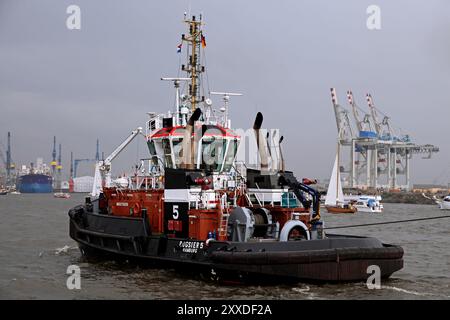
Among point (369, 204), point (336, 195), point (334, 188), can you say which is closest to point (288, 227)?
point (334, 188)

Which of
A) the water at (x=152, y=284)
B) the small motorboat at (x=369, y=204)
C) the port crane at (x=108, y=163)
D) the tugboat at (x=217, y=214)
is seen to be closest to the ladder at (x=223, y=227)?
the tugboat at (x=217, y=214)

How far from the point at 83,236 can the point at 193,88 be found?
592 cm

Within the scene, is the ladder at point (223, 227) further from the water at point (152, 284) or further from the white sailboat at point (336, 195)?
the white sailboat at point (336, 195)

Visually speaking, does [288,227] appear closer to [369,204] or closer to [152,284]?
[152,284]

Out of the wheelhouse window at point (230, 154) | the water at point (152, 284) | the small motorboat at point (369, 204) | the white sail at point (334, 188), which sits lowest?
the small motorboat at point (369, 204)

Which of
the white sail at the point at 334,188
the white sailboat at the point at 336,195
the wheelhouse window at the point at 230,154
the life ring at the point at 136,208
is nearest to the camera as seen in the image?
the wheelhouse window at the point at 230,154

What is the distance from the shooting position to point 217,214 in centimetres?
1406

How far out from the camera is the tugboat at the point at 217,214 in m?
13.0

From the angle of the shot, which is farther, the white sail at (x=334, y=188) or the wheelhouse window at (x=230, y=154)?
the white sail at (x=334, y=188)

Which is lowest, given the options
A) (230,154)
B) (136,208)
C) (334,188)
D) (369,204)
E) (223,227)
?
(369,204)

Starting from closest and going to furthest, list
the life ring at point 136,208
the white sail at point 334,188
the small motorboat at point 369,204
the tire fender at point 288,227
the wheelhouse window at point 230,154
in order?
1. the tire fender at point 288,227
2. the wheelhouse window at point 230,154
3. the life ring at point 136,208
4. the white sail at point 334,188
5. the small motorboat at point 369,204

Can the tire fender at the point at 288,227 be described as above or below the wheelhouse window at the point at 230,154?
below

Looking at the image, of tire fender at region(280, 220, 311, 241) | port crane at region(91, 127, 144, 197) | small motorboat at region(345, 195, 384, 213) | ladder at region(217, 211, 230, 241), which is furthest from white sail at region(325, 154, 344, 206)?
ladder at region(217, 211, 230, 241)

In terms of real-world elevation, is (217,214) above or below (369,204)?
above
